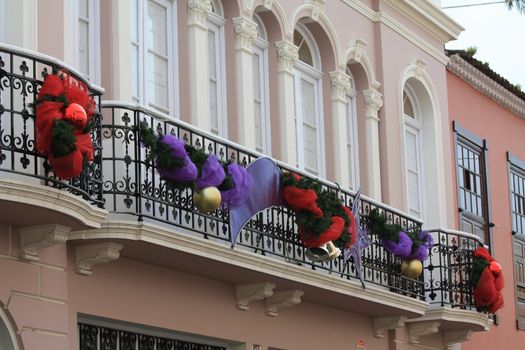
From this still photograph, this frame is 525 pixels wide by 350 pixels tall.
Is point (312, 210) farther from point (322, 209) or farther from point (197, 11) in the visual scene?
point (197, 11)

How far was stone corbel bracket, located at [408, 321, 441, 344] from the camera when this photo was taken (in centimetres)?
2095

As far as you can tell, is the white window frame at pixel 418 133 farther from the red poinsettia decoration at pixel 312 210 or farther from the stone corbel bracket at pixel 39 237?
the stone corbel bracket at pixel 39 237

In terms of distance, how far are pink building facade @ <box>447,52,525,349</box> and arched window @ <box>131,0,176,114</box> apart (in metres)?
8.26

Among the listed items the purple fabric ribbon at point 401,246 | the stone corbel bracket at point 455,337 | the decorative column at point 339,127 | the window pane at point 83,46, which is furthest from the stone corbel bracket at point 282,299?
the stone corbel bracket at point 455,337

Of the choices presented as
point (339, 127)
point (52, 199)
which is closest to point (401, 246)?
point (339, 127)

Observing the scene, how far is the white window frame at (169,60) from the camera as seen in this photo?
53.1 ft

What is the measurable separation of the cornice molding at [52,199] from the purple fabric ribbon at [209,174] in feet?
5.90

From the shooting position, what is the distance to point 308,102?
20.2 m

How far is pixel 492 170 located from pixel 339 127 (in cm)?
605

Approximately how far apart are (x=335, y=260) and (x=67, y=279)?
202 inches

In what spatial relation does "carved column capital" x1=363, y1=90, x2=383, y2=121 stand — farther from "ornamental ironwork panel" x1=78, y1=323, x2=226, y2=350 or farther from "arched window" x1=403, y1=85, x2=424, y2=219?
"ornamental ironwork panel" x1=78, y1=323, x2=226, y2=350

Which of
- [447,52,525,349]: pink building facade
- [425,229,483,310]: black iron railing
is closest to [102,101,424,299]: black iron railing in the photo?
[425,229,483,310]: black iron railing

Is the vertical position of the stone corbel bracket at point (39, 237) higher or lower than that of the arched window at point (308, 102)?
lower

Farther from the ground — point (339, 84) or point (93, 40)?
point (339, 84)
